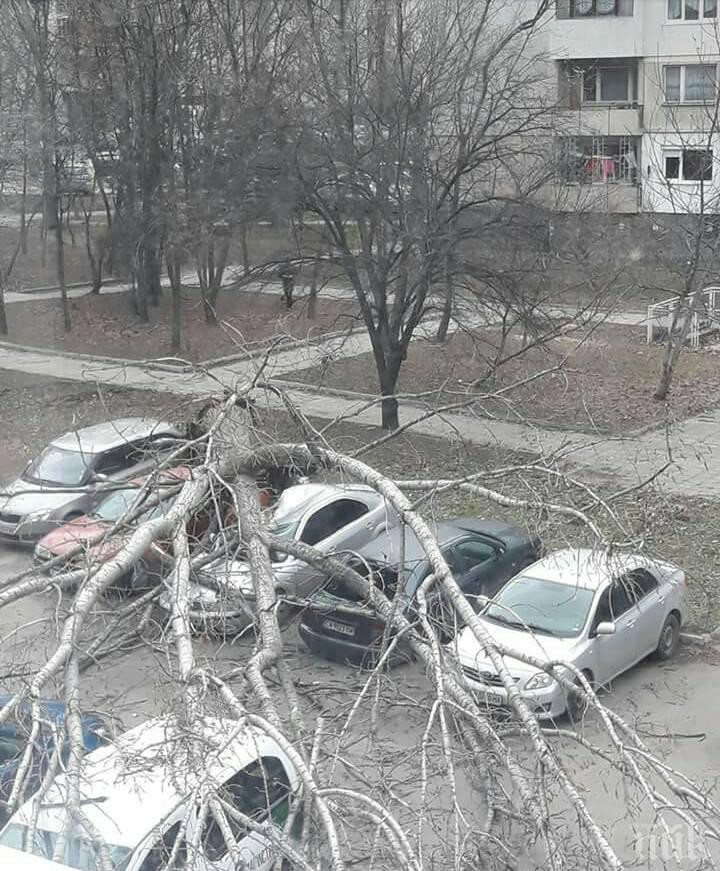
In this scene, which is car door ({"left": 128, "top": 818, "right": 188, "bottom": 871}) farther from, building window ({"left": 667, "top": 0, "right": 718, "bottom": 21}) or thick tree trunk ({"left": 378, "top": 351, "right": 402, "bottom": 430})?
building window ({"left": 667, "top": 0, "right": 718, "bottom": 21})

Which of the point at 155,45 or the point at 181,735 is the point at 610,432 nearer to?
the point at 155,45

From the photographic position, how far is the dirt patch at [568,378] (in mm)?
19188

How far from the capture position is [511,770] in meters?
5.41

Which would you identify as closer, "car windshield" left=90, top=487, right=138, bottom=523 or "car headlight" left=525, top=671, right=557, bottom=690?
"car headlight" left=525, top=671, right=557, bottom=690

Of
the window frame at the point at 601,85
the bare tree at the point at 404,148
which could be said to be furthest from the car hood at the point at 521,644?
the window frame at the point at 601,85

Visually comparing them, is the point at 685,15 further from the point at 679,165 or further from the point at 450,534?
the point at 450,534

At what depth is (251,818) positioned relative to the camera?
518cm

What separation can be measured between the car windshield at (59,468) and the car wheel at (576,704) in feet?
24.8

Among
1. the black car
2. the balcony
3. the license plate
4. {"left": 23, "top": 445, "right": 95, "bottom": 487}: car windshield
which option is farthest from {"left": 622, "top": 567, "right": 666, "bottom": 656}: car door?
the balcony

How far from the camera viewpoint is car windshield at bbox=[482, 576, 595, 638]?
10.8 m

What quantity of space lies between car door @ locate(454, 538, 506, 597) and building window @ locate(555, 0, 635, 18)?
79.8 ft

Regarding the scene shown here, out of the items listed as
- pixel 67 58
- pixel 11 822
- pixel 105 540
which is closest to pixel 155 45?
pixel 67 58

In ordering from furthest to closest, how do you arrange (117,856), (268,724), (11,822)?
(117,856), (11,822), (268,724)

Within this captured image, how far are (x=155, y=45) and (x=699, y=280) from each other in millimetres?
11113
